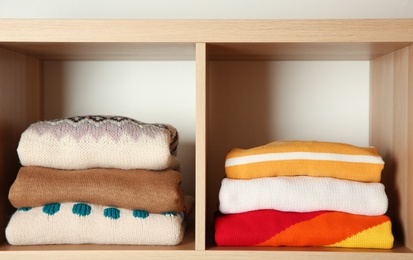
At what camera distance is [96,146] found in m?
1.09

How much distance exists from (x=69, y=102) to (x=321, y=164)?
2.09 feet

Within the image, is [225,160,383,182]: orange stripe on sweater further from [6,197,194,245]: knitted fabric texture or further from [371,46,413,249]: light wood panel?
[6,197,194,245]: knitted fabric texture

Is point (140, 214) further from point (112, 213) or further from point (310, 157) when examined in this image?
point (310, 157)

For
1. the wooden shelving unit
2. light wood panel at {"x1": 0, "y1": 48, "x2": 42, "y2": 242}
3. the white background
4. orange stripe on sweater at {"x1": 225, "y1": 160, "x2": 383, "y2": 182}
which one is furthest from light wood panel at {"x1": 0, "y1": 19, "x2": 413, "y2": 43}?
the white background

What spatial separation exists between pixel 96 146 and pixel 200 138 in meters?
0.19

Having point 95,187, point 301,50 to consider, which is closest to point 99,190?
point 95,187

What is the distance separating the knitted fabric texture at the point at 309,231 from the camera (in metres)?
1.07

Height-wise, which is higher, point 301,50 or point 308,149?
point 301,50

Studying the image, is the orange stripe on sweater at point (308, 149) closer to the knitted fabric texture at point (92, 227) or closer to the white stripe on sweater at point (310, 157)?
the white stripe on sweater at point (310, 157)

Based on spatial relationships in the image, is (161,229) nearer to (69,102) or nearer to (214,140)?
A: (214,140)

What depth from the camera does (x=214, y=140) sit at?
55.6 inches

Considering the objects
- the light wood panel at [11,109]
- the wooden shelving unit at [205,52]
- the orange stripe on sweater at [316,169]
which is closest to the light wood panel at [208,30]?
the wooden shelving unit at [205,52]

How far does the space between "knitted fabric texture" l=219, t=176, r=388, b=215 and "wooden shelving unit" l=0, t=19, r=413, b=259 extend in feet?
0.19

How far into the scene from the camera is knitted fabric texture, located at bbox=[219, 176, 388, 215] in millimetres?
1084
